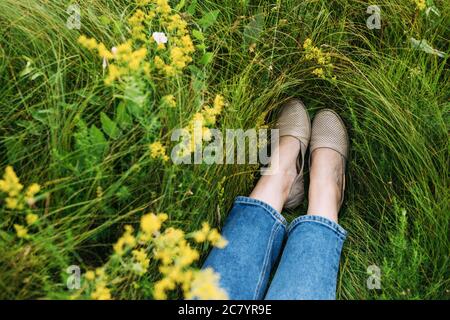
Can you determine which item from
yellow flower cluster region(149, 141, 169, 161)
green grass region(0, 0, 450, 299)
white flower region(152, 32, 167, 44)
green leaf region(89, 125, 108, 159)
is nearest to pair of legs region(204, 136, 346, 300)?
green grass region(0, 0, 450, 299)

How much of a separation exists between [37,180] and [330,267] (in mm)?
957

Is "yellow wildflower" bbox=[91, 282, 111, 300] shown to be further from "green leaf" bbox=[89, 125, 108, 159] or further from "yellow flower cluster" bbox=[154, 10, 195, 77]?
"yellow flower cluster" bbox=[154, 10, 195, 77]

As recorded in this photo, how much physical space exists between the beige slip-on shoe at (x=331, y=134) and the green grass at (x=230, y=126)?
42 millimetres

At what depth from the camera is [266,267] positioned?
1.58 m

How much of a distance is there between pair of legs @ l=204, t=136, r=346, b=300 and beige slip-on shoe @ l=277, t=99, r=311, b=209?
0.32ft

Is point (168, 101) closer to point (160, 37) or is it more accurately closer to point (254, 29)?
point (160, 37)

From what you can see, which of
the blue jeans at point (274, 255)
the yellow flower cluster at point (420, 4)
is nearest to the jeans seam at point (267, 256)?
the blue jeans at point (274, 255)

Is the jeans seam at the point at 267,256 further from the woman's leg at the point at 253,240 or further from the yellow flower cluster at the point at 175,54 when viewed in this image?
the yellow flower cluster at the point at 175,54

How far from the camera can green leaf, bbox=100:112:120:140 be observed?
1.42 meters

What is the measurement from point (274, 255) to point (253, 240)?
0.45ft

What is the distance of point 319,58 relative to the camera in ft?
6.12

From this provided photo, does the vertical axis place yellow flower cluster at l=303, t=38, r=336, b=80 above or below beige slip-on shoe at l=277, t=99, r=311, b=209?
above

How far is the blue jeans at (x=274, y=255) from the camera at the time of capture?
1449 mm

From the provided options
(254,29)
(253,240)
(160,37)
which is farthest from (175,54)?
(253,240)
